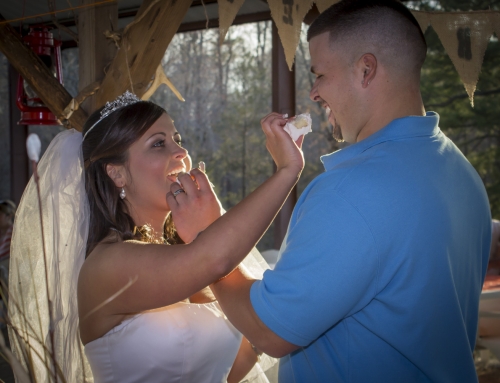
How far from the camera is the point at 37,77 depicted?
92.0 inches

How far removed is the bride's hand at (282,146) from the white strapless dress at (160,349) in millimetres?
732

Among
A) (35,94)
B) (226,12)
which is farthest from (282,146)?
(35,94)

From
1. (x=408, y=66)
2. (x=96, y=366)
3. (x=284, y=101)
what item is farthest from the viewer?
(x=284, y=101)

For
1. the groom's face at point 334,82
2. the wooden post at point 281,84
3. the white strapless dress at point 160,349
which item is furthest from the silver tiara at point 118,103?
the wooden post at point 281,84

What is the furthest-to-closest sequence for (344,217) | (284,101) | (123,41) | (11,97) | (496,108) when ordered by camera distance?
(496,108) → (11,97) → (284,101) → (123,41) → (344,217)

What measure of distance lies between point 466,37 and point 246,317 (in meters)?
1.70

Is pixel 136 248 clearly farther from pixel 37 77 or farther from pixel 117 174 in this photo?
pixel 37 77

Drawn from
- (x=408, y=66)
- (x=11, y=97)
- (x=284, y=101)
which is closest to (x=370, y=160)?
(x=408, y=66)

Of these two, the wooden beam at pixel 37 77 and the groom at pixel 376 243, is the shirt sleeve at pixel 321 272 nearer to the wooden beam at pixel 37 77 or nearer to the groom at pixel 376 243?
the groom at pixel 376 243

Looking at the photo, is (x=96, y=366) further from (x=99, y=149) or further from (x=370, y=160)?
(x=370, y=160)

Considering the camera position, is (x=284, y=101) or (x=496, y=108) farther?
(x=496, y=108)

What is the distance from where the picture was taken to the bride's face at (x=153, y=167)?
2055mm

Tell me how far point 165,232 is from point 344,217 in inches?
54.5

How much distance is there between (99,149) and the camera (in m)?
2.10
